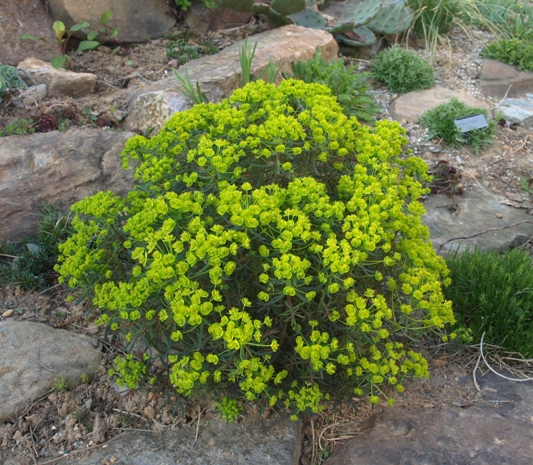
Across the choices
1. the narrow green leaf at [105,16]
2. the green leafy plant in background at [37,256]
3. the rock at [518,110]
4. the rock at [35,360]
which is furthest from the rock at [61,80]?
the rock at [518,110]

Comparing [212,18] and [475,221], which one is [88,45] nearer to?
[212,18]

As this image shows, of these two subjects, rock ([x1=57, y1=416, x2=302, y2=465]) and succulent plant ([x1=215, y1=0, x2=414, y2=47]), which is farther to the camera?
succulent plant ([x1=215, y1=0, x2=414, y2=47])

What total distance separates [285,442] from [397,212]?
1119 millimetres

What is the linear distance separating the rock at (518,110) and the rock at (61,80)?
3.86 m

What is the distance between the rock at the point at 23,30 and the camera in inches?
196

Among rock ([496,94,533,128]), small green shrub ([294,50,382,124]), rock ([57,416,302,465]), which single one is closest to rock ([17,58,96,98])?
small green shrub ([294,50,382,124])

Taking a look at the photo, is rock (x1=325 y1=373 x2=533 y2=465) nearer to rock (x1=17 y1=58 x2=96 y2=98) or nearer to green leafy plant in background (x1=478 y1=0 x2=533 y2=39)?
rock (x1=17 y1=58 x2=96 y2=98)

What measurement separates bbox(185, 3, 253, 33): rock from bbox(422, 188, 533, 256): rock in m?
3.10

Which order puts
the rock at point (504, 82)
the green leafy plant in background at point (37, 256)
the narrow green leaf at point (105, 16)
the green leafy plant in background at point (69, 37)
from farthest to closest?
the rock at point (504, 82) → the narrow green leaf at point (105, 16) → the green leafy plant in background at point (69, 37) → the green leafy plant in background at point (37, 256)

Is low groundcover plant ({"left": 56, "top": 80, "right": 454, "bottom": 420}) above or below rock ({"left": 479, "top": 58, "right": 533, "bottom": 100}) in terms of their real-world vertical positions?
above

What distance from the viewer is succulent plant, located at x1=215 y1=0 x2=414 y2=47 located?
5.45m

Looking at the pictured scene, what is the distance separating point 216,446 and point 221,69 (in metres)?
3.41

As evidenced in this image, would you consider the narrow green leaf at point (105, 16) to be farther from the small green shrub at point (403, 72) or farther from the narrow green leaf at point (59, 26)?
the small green shrub at point (403, 72)

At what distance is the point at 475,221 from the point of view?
407 centimetres
